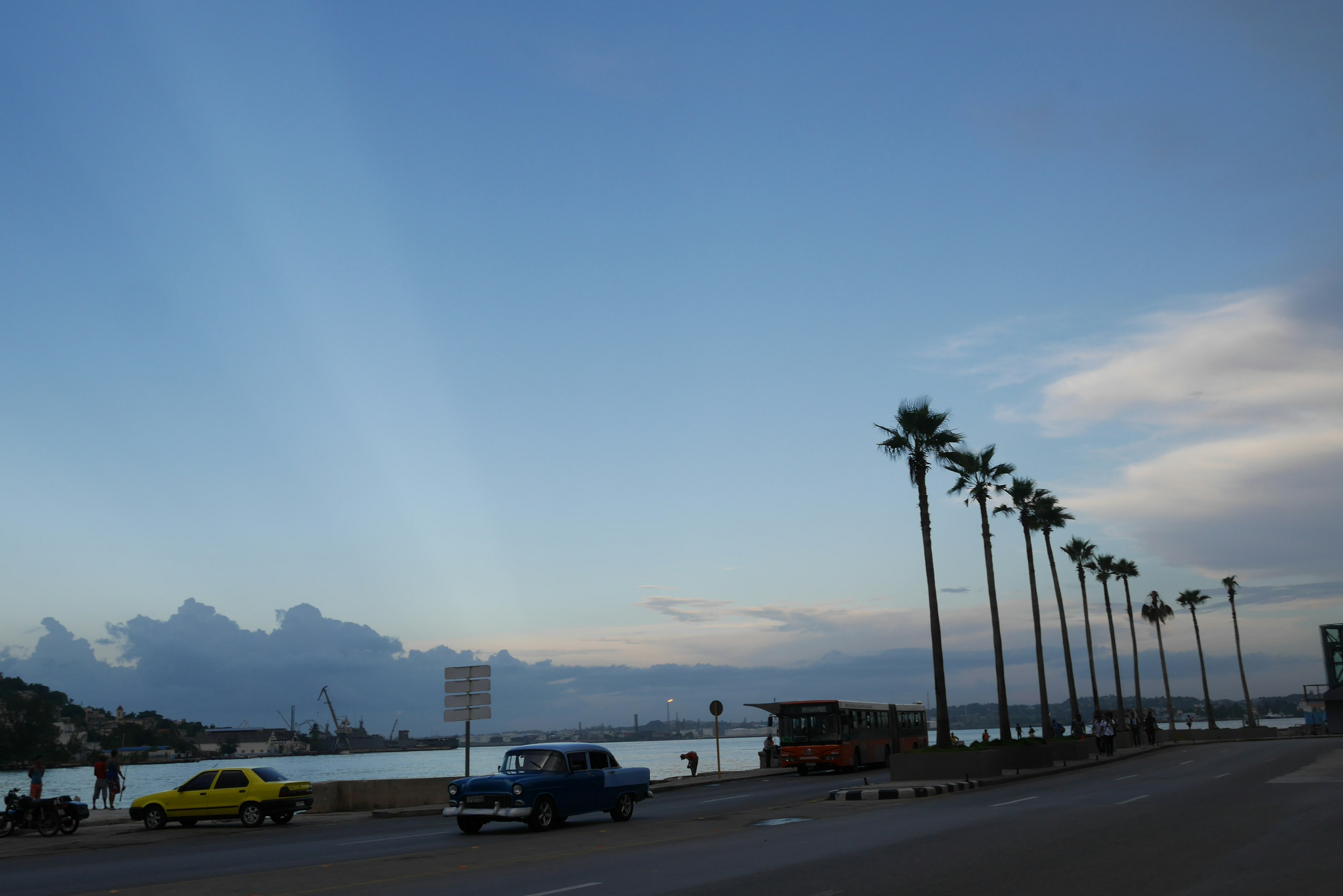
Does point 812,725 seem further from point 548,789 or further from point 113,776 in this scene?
point 113,776

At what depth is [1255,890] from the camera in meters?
10.0

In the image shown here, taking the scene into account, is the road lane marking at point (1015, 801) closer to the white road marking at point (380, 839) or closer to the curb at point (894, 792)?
the curb at point (894, 792)

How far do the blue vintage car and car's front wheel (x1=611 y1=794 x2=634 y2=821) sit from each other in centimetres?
1

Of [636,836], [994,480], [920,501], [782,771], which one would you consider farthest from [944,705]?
[636,836]

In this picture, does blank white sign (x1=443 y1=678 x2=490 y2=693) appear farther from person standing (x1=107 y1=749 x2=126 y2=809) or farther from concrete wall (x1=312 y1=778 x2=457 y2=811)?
person standing (x1=107 y1=749 x2=126 y2=809)

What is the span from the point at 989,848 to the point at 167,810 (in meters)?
20.5

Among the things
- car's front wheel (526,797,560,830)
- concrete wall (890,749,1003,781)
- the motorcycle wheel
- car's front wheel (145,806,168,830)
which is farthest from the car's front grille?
concrete wall (890,749,1003,781)

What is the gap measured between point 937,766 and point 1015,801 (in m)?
8.55

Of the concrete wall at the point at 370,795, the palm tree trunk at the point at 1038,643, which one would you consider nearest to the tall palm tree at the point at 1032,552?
the palm tree trunk at the point at 1038,643

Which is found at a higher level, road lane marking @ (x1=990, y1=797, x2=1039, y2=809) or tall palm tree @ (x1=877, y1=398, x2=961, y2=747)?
tall palm tree @ (x1=877, y1=398, x2=961, y2=747)

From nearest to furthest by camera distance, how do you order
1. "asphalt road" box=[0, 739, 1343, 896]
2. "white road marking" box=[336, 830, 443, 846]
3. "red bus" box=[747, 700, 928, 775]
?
"asphalt road" box=[0, 739, 1343, 896]
"white road marking" box=[336, 830, 443, 846]
"red bus" box=[747, 700, 928, 775]

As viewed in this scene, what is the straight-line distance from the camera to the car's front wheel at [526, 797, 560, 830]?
2011 cm

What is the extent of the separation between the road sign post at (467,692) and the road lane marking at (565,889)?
17.0 meters

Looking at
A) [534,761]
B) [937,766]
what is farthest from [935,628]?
[534,761]
